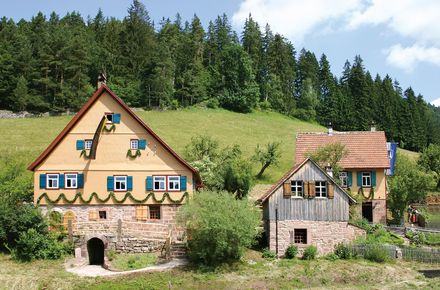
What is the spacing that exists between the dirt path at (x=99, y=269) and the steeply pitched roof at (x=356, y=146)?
15786 mm

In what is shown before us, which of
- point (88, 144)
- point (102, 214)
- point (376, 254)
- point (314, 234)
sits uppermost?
point (88, 144)

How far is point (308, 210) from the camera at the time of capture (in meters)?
33.1

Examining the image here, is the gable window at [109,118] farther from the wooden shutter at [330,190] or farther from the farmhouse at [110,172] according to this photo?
the wooden shutter at [330,190]

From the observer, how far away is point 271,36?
117125mm

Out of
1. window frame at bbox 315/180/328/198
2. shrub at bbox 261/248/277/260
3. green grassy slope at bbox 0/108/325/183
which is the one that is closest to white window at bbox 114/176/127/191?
shrub at bbox 261/248/277/260

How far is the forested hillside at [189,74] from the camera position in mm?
83750

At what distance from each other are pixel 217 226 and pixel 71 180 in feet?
42.6

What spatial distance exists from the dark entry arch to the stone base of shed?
11553 mm

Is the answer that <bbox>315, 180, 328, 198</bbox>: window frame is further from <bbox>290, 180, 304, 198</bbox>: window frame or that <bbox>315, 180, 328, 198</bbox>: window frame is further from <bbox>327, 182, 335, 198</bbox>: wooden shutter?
<bbox>290, 180, 304, 198</bbox>: window frame

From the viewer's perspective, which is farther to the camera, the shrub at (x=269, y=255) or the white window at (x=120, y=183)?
the white window at (x=120, y=183)

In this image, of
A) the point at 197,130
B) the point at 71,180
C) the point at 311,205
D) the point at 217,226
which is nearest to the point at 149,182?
the point at 71,180

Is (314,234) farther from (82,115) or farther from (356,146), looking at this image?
(82,115)

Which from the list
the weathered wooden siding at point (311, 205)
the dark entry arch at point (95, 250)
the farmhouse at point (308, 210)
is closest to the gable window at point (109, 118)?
the dark entry arch at point (95, 250)

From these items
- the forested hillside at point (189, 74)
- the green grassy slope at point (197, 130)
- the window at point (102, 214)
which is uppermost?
the forested hillside at point (189, 74)
